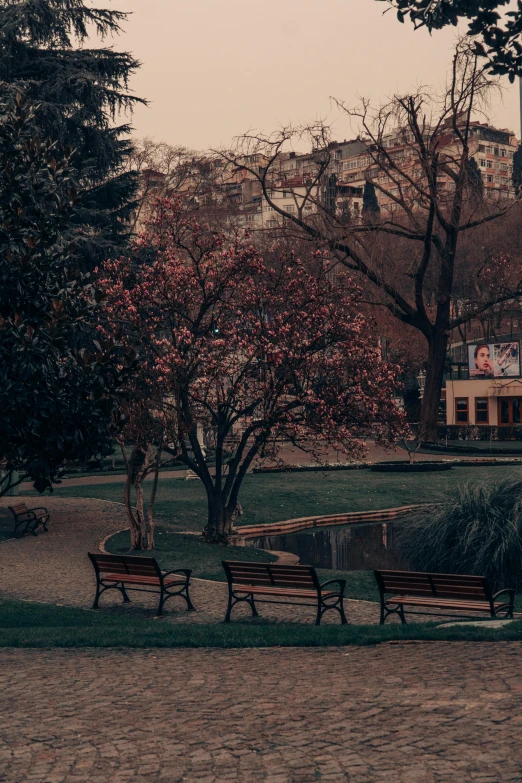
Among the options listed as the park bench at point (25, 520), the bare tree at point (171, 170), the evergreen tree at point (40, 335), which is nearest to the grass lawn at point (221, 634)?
the evergreen tree at point (40, 335)

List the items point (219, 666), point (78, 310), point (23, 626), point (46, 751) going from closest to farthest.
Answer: point (46, 751)
point (219, 666)
point (78, 310)
point (23, 626)

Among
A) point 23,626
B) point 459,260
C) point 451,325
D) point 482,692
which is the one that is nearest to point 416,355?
point 459,260

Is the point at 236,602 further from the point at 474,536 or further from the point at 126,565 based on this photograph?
the point at 474,536

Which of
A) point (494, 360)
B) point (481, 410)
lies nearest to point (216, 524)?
point (494, 360)

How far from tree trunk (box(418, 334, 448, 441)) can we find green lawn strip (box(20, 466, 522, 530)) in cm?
816

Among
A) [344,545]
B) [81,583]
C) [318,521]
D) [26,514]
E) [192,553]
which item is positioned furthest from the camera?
[318,521]

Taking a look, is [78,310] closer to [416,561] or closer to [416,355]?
[416,561]

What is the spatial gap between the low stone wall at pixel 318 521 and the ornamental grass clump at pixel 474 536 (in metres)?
4.97

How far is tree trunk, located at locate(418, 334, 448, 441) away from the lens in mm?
43688

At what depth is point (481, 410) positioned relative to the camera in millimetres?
59281

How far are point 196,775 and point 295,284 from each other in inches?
591

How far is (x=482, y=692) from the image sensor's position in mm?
7297

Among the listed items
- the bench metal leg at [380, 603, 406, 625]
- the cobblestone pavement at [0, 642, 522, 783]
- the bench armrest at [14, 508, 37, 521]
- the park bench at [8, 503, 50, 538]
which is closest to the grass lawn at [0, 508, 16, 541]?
the park bench at [8, 503, 50, 538]

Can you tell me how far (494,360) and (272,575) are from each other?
47.8 m
